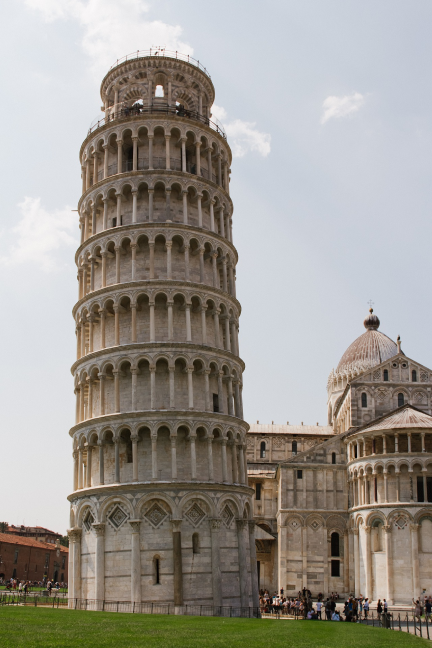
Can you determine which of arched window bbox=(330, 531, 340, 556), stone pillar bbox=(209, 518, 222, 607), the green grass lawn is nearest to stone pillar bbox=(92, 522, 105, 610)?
stone pillar bbox=(209, 518, 222, 607)

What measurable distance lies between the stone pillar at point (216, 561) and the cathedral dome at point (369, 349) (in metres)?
45.7

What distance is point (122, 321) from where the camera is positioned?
136 ft

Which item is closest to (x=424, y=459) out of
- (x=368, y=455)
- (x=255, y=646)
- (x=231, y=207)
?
(x=368, y=455)

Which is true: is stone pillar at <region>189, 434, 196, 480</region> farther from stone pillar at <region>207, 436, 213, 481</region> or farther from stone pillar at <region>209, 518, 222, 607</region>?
stone pillar at <region>209, 518, 222, 607</region>

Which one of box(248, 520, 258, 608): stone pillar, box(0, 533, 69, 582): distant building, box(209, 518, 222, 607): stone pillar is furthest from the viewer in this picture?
box(0, 533, 69, 582): distant building

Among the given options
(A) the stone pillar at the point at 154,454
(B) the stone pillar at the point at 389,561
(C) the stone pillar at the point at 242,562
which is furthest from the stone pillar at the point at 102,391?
(B) the stone pillar at the point at 389,561

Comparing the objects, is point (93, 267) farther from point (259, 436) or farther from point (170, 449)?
point (259, 436)

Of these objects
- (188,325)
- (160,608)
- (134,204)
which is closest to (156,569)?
(160,608)

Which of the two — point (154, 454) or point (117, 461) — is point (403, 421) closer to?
point (154, 454)

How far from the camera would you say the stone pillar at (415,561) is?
5175cm

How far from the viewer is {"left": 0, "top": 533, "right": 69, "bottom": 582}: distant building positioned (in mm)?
84500

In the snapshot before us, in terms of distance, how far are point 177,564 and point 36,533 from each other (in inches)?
3423

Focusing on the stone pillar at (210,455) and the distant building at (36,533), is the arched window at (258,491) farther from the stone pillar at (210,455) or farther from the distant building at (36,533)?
the distant building at (36,533)

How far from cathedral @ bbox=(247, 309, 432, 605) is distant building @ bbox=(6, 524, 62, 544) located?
5352cm
